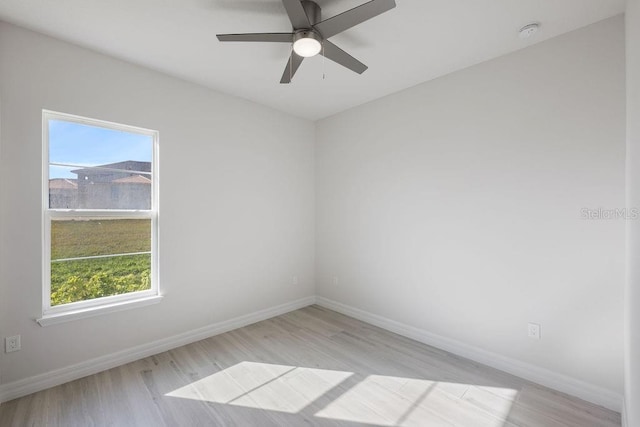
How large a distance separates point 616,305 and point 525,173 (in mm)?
1106

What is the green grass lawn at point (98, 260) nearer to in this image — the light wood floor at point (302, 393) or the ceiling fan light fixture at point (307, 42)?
the light wood floor at point (302, 393)

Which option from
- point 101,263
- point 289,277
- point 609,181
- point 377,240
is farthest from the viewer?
point 289,277

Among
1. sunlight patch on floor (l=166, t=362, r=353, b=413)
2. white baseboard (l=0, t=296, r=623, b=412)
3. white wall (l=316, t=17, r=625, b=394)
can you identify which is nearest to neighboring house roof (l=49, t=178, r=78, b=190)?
white baseboard (l=0, t=296, r=623, b=412)

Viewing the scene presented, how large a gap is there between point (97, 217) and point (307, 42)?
2.30 meters

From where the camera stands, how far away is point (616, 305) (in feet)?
6.52

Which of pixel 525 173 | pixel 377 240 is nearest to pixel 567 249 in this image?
pixel 525 173

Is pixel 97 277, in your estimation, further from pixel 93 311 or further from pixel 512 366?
pixel 512 366

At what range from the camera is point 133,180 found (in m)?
2.73

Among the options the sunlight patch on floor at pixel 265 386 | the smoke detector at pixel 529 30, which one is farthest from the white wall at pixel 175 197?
the smoke detector at pixel 529 30

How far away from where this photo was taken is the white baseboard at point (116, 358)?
2.11 metres

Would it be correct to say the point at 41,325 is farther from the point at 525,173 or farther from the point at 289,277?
the point at 525,173

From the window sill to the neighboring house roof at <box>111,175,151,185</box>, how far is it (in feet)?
3.65

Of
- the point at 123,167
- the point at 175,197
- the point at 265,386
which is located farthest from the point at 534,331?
the point at 123,167

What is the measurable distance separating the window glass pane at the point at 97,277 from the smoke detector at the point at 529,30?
12.3 ft
